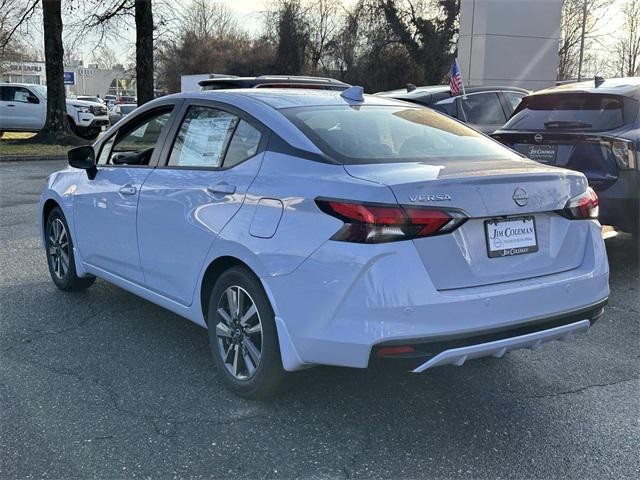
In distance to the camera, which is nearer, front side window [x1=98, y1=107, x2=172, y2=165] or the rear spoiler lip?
front side window [x1=98, y1=107, x2=172, y2=165]

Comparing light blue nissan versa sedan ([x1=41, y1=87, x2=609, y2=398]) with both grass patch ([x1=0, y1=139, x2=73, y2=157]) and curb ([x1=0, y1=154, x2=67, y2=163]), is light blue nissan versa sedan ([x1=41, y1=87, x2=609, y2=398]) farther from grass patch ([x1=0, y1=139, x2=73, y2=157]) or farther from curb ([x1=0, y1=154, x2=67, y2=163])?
grass patch ([x1=0, y1=139, x2=73, y2=157])

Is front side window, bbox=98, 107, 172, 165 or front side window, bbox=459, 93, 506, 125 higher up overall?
front side window, bbox=459, 93, 506, 125

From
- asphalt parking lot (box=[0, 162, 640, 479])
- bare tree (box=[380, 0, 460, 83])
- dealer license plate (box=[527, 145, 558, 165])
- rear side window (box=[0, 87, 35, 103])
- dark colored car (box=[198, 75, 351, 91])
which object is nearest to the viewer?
asphalt parking lot (box=[0, 162, 640, 479])

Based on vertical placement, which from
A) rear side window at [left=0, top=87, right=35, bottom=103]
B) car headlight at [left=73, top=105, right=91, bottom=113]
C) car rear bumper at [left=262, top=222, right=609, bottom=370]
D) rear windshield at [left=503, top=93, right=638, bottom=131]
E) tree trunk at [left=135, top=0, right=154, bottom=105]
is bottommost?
car rear bumper at [left=262, top=222, right=609, bottom=370]

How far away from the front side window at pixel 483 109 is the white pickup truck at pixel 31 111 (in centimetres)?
1824

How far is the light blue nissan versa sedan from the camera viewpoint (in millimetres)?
2828

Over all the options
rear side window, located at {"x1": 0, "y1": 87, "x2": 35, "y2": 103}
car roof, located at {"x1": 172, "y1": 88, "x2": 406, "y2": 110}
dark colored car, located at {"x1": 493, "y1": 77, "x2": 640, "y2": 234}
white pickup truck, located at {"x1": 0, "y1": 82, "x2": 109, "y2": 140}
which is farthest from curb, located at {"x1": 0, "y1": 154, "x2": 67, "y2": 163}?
car roof, located at {"x1": 172, "y1": 88, "x2": 406, "y2": 110}

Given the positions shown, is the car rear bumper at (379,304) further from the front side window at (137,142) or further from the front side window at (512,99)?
the front side window at (512,99)

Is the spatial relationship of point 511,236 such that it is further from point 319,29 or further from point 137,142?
point 319,29

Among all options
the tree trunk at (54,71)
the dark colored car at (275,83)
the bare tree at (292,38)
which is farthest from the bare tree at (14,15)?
the bare tree at (292,38)

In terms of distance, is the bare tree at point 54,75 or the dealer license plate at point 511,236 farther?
the bare tree at point 54,75

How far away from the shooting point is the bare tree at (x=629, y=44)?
1628 inches

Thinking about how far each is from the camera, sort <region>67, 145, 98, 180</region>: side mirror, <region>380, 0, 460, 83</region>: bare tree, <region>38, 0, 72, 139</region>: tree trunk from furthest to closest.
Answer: <region>380, 0, 460, 83</region>: bare tree
<region>38, 0, 72, 139</region>: tree trunk
<region>67, 145, 98, 180</region>: side mirror

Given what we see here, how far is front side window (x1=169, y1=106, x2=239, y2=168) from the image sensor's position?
12.4 ft
